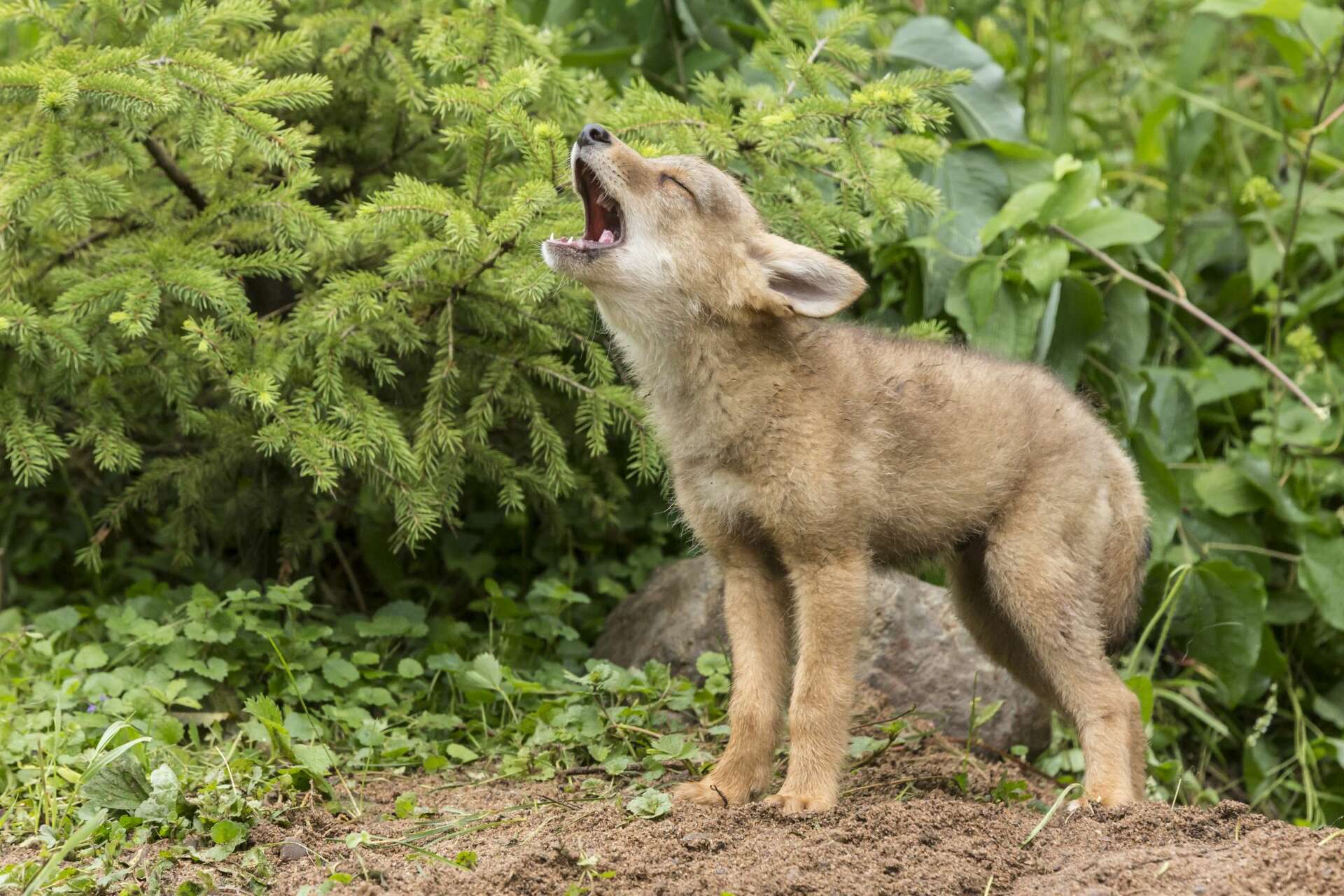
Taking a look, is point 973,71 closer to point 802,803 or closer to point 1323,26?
point 1323,26

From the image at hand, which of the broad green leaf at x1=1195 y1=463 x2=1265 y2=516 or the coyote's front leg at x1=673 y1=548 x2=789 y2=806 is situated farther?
the broad green leaf at x1=1195 y1=463 x2=1265 y2=516

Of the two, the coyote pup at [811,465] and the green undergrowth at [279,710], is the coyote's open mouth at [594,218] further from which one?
the green undergrowth at [279,710]

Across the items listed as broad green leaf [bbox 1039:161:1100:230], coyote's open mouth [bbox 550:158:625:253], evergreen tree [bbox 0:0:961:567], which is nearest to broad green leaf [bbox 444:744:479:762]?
evergreen tree [bbox 0:0:961:567]

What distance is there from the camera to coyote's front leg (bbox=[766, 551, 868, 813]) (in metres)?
3.86

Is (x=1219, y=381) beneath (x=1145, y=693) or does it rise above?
above

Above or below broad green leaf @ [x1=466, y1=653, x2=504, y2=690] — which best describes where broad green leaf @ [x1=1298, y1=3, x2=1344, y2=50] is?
above

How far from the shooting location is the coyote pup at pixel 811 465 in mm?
3896

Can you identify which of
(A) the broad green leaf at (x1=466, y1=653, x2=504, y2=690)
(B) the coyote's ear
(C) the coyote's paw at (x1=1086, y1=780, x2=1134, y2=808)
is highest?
(B) the coyote's ear

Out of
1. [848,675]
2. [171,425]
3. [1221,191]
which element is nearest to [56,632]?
[171,425]

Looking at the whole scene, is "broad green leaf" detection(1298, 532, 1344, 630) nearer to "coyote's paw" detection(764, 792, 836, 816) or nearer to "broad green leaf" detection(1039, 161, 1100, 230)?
"broad green leaf" detection(1039, 161, 1100, 230)

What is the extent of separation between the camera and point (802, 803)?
150 inches

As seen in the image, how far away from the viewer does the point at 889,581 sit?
17.7ft

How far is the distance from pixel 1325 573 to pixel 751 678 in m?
3.24

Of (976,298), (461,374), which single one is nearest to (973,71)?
(976,298)
